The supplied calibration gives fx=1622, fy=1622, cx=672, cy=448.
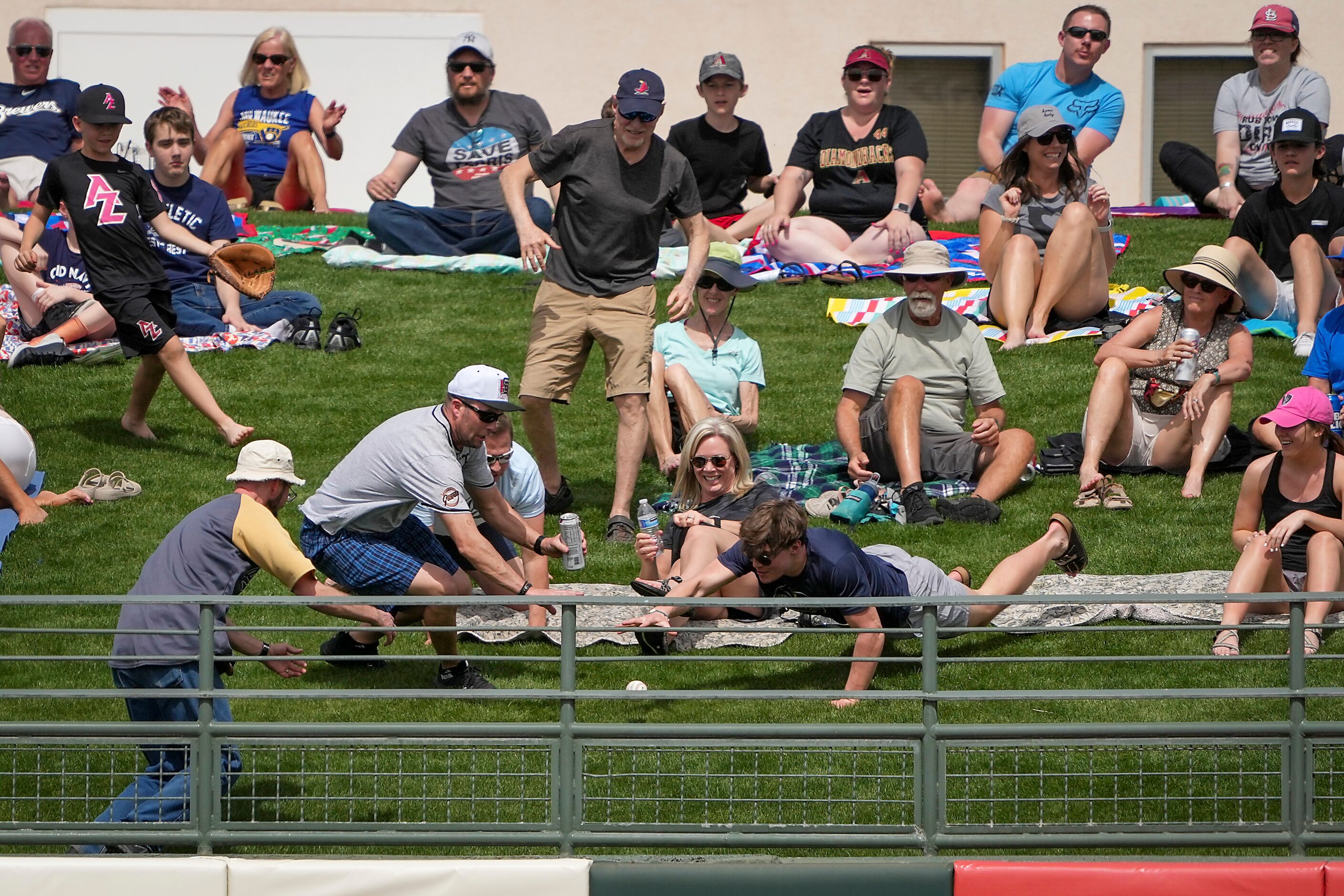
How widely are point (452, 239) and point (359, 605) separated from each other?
25.0 feet

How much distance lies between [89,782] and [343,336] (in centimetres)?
573

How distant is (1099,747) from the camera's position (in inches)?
228

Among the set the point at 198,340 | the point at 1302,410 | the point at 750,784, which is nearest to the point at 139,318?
the point at 198,340

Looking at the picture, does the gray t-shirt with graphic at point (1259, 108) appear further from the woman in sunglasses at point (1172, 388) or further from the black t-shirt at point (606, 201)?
the black t-shirt at point (606, 201)

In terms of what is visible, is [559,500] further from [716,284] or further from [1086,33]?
[1086,33]

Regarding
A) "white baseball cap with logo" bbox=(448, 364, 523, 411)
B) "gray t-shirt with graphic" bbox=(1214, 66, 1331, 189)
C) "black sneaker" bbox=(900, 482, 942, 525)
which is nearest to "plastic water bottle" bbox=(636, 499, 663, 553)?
"white baseball cap with logo" bbox=(448, 364, 523, 411)

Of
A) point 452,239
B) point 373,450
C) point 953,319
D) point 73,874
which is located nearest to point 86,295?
point 452,239

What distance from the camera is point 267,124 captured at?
14.9 meters

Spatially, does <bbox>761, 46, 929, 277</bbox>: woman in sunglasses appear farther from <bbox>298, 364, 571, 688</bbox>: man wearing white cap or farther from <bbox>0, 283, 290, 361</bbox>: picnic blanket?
<bbox>298, 364, 571, 688</bbox>: man wearing white cap

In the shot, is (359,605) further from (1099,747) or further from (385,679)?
(1099,747)

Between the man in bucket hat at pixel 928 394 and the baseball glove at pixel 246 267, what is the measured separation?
3.63 metres

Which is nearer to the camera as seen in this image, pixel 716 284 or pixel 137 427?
pixel 716 284

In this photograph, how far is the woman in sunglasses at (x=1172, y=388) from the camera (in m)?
8.70

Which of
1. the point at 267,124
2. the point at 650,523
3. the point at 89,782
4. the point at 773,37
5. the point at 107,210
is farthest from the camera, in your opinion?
the point at 773,37
